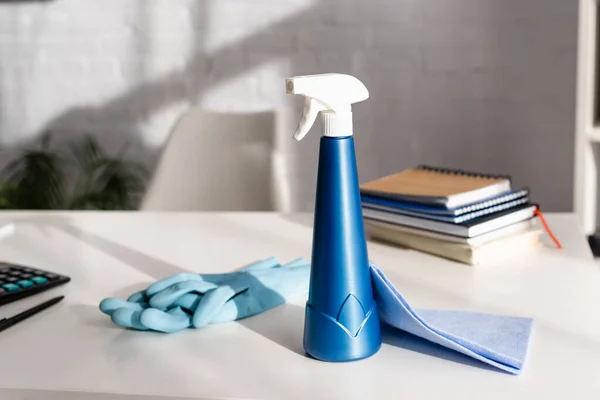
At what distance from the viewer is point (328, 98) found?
793 millimetres

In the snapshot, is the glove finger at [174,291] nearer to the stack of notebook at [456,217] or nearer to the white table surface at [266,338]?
the white table surface at [266,338]

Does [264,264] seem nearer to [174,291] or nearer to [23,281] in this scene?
[174,291]

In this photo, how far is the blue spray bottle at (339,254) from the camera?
32.1 inches

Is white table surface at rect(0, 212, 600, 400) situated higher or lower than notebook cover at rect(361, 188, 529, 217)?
lower

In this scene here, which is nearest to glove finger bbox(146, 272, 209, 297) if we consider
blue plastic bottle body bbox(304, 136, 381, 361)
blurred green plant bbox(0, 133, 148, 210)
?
blue plastic bottle body bbox(304, 136, 381, 361)

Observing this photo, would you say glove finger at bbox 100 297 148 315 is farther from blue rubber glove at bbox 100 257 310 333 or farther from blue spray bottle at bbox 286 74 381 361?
blue spray bottle at bbox 286 74 381 361

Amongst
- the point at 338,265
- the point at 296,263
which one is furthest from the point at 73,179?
the point at 338,265

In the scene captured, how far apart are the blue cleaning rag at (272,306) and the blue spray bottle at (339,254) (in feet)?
0.13

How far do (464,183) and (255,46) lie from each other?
56.5 inches

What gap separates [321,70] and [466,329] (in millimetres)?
1744

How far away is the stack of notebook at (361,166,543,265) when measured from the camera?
114 centimetres

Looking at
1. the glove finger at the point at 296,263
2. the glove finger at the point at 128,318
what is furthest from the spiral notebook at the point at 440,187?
the glove finger at the point at 128,318

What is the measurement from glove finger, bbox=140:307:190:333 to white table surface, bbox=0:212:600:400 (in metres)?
0.01

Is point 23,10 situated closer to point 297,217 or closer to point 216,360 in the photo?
point 297,217
